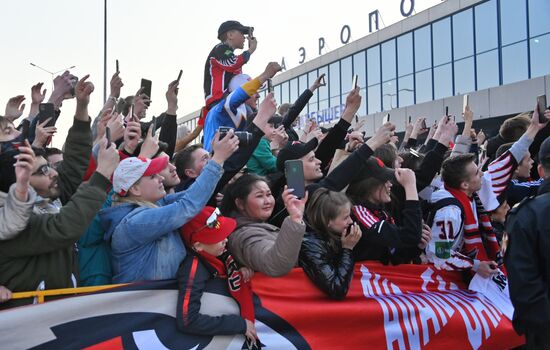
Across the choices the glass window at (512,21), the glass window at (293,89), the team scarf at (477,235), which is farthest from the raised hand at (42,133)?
the glass window at (293,89)

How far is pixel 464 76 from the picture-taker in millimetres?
29766

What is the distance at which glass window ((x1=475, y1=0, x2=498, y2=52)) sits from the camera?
2838 centimetres

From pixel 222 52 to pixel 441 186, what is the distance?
107 inches

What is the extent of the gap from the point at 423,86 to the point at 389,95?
2893 mm

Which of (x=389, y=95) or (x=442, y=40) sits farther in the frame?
(x=389, y=95)

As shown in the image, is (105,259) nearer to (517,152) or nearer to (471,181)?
(471,181)

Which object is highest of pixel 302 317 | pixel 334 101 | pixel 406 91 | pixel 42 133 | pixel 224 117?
pixel 334 101

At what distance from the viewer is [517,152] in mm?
5270

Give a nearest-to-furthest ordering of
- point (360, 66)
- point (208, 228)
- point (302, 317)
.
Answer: point (208, 228)
point (302, 317)
point (360, 66)

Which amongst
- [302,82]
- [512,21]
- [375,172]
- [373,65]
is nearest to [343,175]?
[375,172]

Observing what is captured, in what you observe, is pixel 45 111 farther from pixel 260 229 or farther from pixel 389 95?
pixel 389 95

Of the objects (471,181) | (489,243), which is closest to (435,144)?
Result: (471,181)

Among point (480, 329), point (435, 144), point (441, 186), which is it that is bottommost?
point (480, 329)

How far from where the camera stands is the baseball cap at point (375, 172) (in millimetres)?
4344
